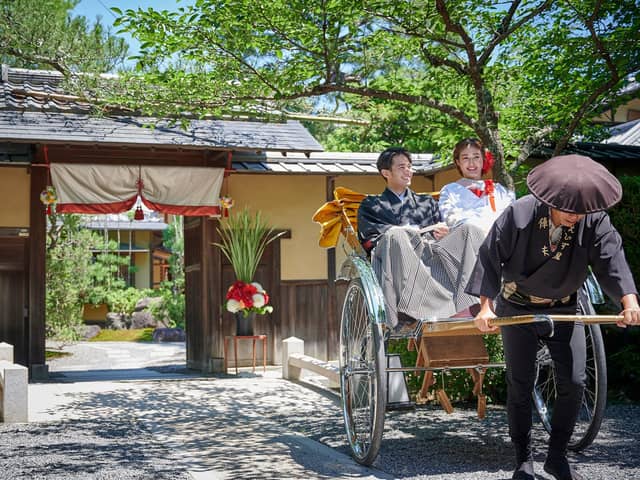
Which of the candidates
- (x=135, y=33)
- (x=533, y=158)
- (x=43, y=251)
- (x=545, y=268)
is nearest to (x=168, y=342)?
(x=43, y=251)

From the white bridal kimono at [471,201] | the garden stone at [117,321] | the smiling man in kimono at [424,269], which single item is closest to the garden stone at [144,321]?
the garden stone at [117,321]

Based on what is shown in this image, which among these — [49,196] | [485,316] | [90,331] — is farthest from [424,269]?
[90,331]

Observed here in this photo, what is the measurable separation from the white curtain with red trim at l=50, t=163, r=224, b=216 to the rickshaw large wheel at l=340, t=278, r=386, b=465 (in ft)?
16.2

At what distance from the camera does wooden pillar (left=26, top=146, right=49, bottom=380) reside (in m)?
9.24

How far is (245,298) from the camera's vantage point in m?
9.42

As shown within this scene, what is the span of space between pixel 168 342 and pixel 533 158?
12.1 metres

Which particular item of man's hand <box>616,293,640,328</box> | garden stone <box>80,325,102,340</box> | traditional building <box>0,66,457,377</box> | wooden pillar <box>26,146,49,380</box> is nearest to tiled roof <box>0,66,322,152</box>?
traditional building <box>0,66,457,377</box>

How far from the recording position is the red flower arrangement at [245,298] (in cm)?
941

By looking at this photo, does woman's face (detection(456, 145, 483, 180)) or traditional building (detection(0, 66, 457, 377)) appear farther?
traditional building (detection(0, 66, 457, 377))

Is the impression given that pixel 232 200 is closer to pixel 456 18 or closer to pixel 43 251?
pixel 43 251

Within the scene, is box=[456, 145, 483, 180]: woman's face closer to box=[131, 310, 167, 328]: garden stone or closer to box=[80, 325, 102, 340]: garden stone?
box=[80, 325, 102, 340]: garden stone

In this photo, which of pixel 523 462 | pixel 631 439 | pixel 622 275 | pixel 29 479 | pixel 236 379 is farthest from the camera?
pixel 236 379

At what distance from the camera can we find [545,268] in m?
3.44

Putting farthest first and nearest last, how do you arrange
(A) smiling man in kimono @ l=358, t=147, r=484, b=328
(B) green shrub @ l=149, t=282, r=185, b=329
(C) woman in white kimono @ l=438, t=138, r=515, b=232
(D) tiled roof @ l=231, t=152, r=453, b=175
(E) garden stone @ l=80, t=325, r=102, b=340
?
(B) green shrub @ l=149, t=282, r=185, b=329 → (E) garden stone @ l=80, t=325, r=102, b=340 → (D) tiled roof @ l=231, t=152, r=453, b=175 → (C) woman in white kimono @ l=438, t=138, r=515, b=232 → (A) smiling man in kimono @ l=358, t=147, r=484, b=328
